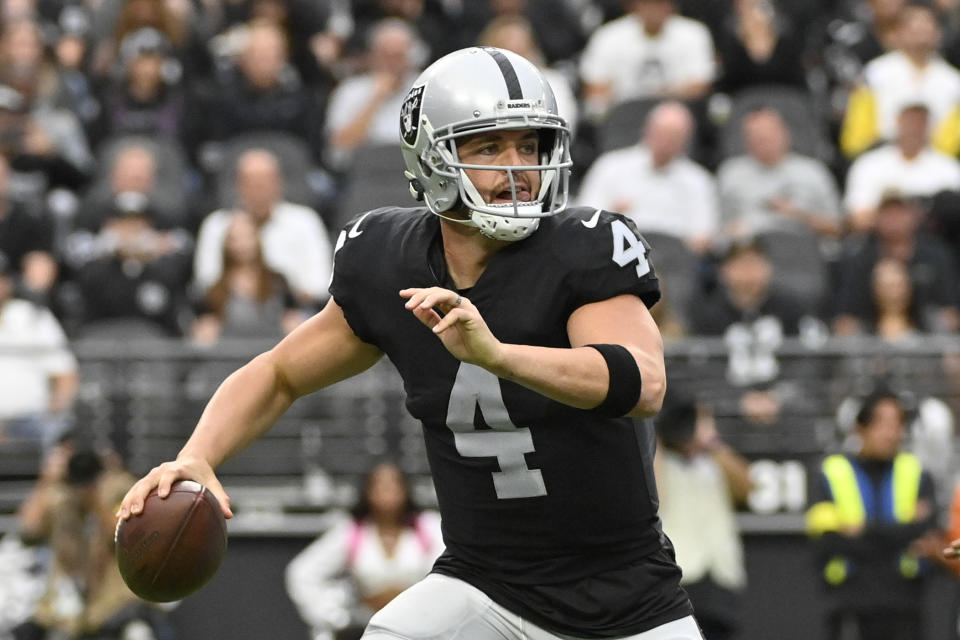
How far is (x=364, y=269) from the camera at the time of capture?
415 cm

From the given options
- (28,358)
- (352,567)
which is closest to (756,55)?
(352,567)

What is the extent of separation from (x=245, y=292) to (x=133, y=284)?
2.08ft

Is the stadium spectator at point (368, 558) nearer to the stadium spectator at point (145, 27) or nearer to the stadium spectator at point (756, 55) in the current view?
the stadium spectator at point (145, 27)

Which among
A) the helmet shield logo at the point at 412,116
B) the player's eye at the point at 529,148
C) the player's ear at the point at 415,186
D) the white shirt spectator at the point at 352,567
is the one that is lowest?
the white shirt spectator at the point at 352,567

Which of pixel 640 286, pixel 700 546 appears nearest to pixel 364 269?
pixel 640 286

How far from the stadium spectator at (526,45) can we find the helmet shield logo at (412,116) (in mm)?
5933

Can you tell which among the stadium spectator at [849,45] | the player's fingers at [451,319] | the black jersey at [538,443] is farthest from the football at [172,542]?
the stadium spectator at [849,45]

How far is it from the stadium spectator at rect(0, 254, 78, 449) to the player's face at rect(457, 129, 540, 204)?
5196 mm

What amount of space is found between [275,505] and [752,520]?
2417 millimetres

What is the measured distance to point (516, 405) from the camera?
390 centimetres

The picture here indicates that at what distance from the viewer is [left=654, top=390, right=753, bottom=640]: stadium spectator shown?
748 cm

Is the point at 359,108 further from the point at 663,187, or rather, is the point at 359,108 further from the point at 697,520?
the point at 697,520

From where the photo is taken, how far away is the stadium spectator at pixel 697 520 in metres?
7.48

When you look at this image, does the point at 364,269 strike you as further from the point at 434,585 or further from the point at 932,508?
the point at 932,508
